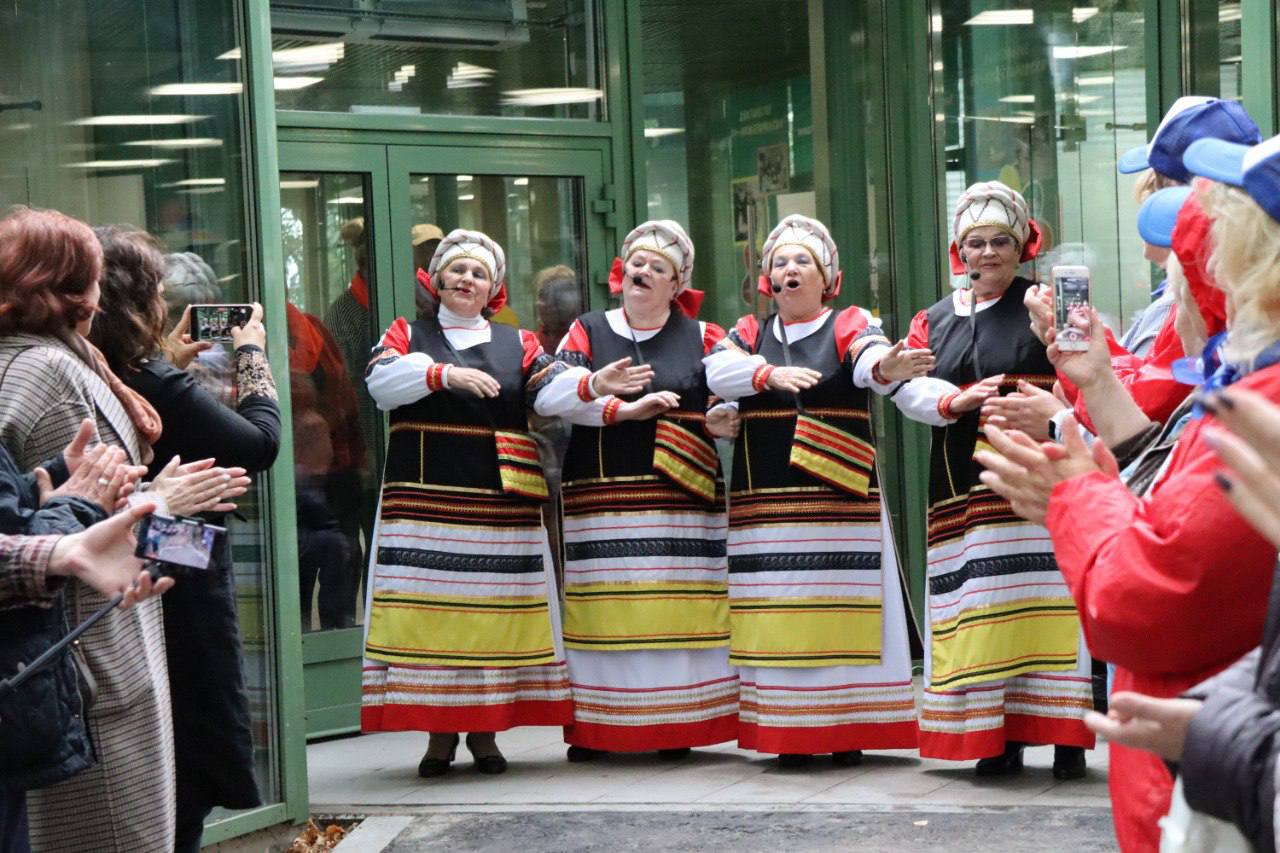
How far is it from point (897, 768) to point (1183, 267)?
11.4 ft

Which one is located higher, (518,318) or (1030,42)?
(1030,42)

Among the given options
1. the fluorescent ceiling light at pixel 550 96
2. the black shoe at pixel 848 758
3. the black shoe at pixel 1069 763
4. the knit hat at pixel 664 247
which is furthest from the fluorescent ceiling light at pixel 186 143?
the black shoe at pixel 1069 763

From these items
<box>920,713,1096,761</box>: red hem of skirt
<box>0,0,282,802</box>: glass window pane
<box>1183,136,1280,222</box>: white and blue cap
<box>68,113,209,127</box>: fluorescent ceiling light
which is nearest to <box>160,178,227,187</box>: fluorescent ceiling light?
<box>0,0,282,802</box>: glass window pane

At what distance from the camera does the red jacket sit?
2.07 m

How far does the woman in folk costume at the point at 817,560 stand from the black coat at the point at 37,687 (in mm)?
3130

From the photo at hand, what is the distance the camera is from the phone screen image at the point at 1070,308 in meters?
3.29

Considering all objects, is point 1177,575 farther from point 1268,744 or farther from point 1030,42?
point 1030,42

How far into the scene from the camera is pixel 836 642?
5.71 metres

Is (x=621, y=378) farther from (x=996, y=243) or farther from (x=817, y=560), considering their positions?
(x=996, y=243)

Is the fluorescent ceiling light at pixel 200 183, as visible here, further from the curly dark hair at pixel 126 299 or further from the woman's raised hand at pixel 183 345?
the curly dark hair at pixel 126 299

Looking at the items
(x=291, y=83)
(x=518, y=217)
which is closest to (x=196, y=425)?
(x=291, y=83)

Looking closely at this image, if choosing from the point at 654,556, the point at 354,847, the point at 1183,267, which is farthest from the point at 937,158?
the point at 1183,267

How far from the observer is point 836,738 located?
571 centimetres

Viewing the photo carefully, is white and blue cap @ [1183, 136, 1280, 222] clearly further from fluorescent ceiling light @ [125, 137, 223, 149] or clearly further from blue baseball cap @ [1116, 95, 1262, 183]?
fluorescent ceiling light @ [125, 137, 223, 149]
